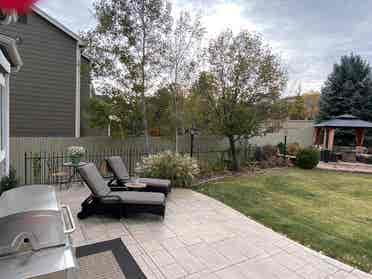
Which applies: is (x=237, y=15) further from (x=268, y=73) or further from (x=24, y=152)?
(x=24, y=152)

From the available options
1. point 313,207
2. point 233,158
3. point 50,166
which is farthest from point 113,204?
point 233,158

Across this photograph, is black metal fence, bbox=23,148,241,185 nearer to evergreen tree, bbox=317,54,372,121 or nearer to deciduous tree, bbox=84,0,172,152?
deciduous tree, bbox=84,0,172,152

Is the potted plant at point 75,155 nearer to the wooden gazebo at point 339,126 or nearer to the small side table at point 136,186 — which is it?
the small side table at point 136,186

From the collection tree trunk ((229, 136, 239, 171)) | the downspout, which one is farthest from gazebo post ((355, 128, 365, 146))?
the downspout

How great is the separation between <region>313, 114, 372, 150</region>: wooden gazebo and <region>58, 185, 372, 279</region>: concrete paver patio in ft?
37.8

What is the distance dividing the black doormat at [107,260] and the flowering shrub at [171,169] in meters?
3.30

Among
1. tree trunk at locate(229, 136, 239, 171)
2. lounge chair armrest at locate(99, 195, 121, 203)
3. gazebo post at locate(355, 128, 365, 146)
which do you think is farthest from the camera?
gazebo post at locate(355, 128, 365, 146)

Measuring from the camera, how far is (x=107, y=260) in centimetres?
279

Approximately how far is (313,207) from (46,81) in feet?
29.9

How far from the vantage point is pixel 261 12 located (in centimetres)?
683

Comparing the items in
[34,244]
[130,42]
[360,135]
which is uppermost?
[130,42]

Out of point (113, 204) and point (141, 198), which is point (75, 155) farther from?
point (141, 198)

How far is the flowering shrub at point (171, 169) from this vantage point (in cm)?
649

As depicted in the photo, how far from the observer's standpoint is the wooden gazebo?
12552 mm
